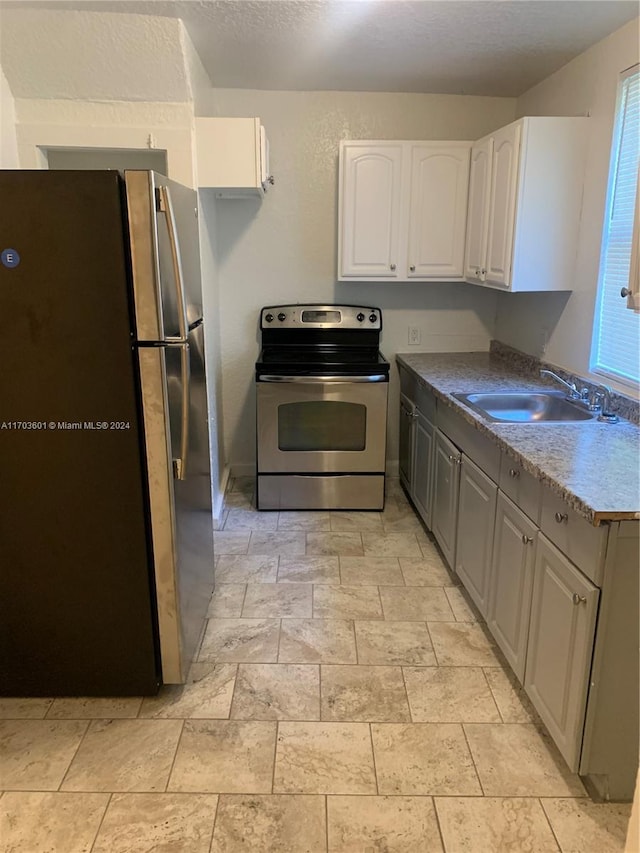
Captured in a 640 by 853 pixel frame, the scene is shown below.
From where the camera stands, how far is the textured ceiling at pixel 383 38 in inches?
92.9

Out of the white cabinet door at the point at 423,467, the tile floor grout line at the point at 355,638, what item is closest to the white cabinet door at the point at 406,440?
the white cabinet door at the point at 423,467

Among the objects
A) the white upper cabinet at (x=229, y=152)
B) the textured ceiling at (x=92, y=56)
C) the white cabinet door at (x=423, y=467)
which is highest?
the textured ceiling at (x=92, y=56)

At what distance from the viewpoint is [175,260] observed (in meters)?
1.87

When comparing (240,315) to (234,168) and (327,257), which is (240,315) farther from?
(234,168)

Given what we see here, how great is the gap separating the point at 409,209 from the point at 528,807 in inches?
116

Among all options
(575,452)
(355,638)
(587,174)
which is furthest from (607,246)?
(355,638)

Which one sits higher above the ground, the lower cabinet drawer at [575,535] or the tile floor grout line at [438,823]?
the lower cabinet drawer at [575,535]

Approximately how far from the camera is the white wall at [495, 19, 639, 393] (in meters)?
2.59

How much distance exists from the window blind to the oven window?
4.54 feet

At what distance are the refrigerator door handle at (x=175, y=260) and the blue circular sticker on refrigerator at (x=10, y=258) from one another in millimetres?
431

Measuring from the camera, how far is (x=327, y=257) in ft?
12.8

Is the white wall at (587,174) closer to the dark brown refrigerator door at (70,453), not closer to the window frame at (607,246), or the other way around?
the window frame at (607,246)

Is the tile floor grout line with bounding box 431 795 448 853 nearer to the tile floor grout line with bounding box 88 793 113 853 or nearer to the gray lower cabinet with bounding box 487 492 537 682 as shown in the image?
the gray lower cabinet with bounding box 487 492 537 682

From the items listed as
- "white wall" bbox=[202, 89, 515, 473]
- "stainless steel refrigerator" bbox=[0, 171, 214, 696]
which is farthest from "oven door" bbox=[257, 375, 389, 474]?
"stainless steel refrigerator" bbox=[0, 171, 214, 696]
